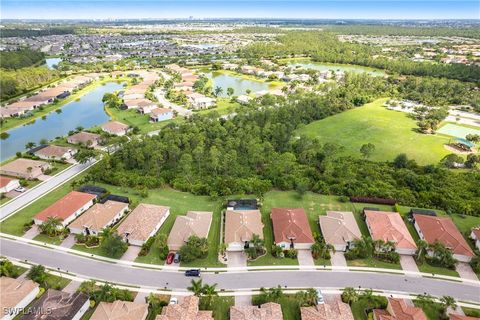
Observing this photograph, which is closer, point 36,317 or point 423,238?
point 36,317

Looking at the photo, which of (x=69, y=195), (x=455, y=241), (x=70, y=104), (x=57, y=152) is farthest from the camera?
(x=70, y=104)

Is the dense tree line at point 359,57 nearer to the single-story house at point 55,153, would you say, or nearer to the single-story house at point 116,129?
the single-story house at point 116,129

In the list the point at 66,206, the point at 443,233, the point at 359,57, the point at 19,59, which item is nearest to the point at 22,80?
the point at 19,59

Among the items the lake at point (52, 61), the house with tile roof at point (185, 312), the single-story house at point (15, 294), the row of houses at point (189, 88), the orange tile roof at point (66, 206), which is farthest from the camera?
the lake at point (52, 61)

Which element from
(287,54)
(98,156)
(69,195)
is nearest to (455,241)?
(69,195)

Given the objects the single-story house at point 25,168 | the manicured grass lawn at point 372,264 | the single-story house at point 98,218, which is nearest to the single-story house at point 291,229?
the manicured grass lawn at point 372,264

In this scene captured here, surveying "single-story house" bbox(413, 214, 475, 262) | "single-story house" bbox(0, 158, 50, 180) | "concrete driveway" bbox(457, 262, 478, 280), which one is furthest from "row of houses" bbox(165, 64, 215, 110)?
"concrete driveway" bbox(457, 262, 478, 280)

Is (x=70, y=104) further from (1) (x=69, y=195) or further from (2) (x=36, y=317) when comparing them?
(2) (x=36, y=317)

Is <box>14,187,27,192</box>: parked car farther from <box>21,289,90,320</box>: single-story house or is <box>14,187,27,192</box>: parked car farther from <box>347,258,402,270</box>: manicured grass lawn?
<box>347,258,402,270</box>: manicured grass lawn
